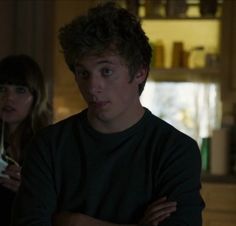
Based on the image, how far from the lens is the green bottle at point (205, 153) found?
347 centimetres

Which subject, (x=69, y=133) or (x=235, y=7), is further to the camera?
(x=235, y=7)

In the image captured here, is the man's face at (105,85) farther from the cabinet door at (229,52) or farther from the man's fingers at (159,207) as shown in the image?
the cabinet door at (229,52)

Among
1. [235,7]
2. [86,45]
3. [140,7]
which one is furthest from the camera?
[140,7]

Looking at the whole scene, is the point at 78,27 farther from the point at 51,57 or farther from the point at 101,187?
the point at 51,57

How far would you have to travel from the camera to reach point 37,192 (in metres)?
1.41

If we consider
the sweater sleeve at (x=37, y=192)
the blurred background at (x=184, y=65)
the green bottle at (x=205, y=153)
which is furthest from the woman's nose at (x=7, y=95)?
the green bottle at (x=205, y=153)

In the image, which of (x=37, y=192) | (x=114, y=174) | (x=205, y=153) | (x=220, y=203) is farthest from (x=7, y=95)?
(x=205, y=153)

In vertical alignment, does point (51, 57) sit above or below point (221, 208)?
above

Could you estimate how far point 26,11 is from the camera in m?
3.39

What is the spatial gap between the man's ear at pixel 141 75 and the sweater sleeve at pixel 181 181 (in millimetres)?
155

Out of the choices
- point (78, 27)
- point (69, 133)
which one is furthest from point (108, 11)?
point (69, 133)

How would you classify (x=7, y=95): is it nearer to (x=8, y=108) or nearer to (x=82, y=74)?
(x=8, y=108)

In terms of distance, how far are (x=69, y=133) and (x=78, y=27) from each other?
25 centimetres

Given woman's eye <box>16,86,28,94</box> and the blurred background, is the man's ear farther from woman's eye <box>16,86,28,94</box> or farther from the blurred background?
the blurred background
